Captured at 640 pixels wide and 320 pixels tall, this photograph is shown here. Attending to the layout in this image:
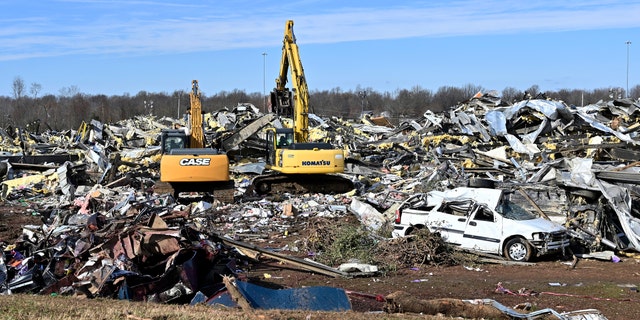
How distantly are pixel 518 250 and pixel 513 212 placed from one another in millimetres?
792

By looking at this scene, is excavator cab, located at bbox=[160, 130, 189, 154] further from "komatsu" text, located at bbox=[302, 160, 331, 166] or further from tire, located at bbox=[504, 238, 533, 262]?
tire, located at bbox=[504, 238, 533, 262]

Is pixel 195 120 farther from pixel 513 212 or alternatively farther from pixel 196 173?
pixel 513 212

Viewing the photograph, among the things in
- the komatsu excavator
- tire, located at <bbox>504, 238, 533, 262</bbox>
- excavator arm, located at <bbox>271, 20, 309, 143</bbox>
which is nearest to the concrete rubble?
the komatsu excavator

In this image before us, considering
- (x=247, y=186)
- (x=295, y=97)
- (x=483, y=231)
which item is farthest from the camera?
(x=295, y=97)

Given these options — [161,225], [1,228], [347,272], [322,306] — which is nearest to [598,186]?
[347,272]

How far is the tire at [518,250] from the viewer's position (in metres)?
13.0

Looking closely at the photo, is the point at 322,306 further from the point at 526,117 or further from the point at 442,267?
the point at 526,117

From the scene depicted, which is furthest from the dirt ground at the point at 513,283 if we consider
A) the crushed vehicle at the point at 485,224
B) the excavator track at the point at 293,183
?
the excavator track at the point at 293,183

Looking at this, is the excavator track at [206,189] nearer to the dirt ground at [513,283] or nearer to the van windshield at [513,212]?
the dirt ground at [513,283]

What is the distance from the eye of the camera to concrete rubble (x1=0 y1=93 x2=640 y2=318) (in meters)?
10.9

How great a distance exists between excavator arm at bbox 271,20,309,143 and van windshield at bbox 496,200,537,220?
9551mm

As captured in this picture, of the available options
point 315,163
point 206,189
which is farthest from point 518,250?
point 206,189

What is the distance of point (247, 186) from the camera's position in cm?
2180

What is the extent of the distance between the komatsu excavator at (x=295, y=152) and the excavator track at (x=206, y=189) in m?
1.72
